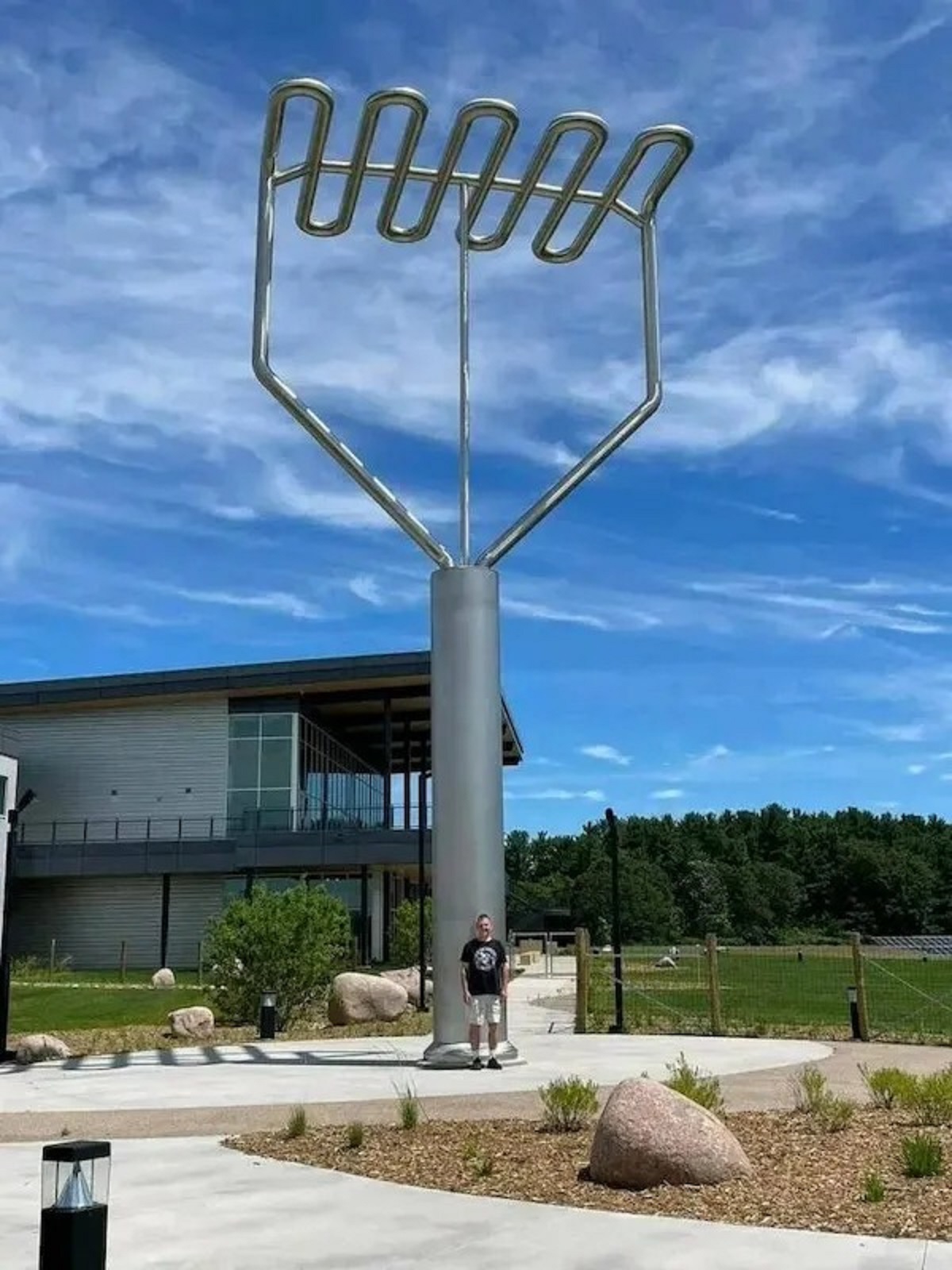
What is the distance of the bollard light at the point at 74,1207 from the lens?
14.3ft

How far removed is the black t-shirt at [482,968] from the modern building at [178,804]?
29.1 m

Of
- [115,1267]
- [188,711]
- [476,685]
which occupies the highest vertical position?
[188,711]

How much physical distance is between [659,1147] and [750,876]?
112 metres

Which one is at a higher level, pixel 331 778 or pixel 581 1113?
pixel 331 778

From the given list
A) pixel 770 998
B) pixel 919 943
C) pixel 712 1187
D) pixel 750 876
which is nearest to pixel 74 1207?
pixel 712 1187

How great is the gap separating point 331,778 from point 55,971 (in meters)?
12.9

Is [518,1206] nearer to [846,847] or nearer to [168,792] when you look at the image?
[168,792]

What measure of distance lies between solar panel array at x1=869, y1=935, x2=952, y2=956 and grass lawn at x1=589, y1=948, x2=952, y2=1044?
53 cm

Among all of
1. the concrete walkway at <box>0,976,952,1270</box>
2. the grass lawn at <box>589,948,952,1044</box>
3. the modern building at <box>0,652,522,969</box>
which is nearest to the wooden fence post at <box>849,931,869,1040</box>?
the grass lawn at <box>589,948,952,1044</box>

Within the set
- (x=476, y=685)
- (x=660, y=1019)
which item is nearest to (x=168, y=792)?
(x=660, y=1019)

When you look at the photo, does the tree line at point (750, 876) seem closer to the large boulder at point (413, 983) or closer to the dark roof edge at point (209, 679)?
the dark roof edge at point (209, 679)

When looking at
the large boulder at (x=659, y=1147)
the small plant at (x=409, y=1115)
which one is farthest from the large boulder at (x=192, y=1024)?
the large boulder at (x=659, y=1147)

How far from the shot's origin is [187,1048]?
17812 millimetres

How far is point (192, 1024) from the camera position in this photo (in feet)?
66.6
